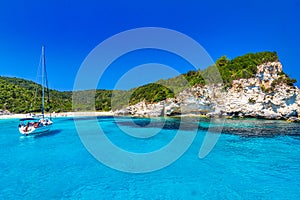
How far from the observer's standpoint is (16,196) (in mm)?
6609

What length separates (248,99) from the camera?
104 ft

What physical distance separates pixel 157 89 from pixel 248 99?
27.4 meters

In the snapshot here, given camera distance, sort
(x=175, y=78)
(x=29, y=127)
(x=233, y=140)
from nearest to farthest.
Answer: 1. (x=233, y=140)
2. (x=29, y=127)
3. (x=175, y=78)

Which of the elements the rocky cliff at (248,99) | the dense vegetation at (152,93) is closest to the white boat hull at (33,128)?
the rocky cliff at (248,99)

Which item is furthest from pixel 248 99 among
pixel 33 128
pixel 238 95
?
pixel 33 128

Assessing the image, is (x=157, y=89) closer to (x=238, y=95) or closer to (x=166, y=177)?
(x=238, y=95)

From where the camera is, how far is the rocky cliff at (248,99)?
28380mm

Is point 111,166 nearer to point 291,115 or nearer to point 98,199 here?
point 98,199

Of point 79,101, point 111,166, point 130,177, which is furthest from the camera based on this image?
point 79,101

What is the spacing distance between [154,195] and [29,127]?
A: 1951cm

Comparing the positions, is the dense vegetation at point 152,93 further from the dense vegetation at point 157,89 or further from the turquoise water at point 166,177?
the turquoise water at point 166,177

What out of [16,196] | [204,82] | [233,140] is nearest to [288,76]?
[204,82]

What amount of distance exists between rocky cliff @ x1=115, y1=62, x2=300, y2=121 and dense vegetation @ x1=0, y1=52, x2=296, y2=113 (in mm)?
1698

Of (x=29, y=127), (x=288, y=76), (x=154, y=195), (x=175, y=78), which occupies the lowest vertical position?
(x=154, y=195)
